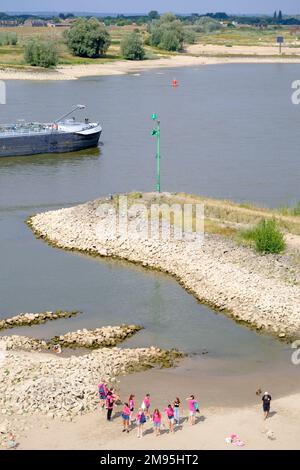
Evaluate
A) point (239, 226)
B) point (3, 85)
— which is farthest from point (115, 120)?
point (239, 226)

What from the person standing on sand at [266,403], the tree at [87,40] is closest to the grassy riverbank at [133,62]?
the tree at [87,40]

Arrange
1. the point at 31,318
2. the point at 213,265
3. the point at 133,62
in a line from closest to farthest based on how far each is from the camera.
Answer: the point at 31,318, the point at 213,265, the point at 133,62

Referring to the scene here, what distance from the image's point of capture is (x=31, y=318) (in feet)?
102

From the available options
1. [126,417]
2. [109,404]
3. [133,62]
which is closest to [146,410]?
[126,417]

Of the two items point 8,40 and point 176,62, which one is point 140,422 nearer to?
point 176,62

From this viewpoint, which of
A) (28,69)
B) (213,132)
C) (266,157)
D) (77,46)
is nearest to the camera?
(266,157)

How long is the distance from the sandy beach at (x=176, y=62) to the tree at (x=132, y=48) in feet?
8.35

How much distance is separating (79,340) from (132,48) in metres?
131

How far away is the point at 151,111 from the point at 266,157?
2683 centimetres

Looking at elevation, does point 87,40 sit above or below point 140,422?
above

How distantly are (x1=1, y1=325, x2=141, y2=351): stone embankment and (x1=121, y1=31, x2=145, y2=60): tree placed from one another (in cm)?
12807

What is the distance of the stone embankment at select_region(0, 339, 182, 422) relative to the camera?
929 inches

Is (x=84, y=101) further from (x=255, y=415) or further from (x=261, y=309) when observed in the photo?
(x=255, y=415)

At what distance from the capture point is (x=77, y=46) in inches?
5837
